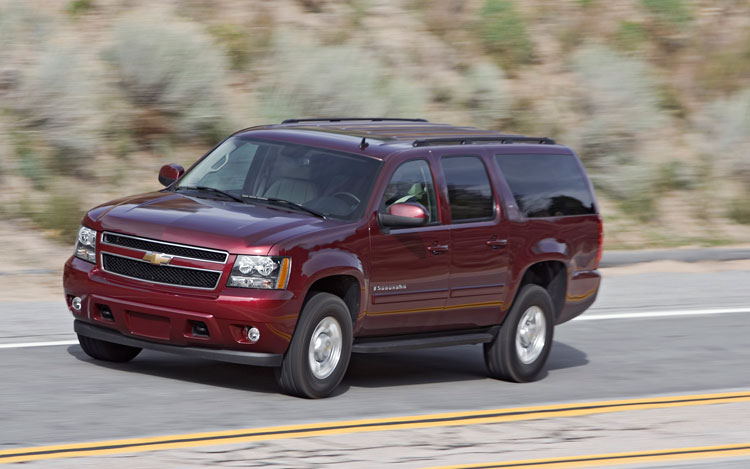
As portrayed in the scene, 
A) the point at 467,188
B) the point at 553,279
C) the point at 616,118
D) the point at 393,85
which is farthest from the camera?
the point at 616,118

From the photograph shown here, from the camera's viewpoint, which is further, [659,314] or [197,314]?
[659,314]

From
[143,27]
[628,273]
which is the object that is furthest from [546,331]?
[143,27]

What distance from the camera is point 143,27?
19031mm

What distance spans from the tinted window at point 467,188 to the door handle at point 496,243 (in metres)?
→ 0.20

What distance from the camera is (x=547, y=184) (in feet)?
34.5

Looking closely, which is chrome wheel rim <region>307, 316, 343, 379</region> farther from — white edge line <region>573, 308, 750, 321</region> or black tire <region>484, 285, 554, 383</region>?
white edge line <region>573, 308, 750, 321</region>

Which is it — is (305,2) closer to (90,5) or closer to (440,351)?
(90,5)

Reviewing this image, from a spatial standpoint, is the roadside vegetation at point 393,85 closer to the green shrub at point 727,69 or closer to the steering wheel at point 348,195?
the green shrub at point 727,69

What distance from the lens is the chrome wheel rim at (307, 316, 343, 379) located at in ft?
28.0

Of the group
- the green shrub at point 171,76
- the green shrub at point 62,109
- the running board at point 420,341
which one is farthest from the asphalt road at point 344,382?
the green shrub at point 171,76

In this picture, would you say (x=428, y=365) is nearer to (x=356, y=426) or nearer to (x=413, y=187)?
(x=413, y=187)

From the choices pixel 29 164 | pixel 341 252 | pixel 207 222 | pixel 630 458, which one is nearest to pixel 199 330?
pixel 207 222

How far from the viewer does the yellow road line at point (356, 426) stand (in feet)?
22.9

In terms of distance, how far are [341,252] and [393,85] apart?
12.5 metres
